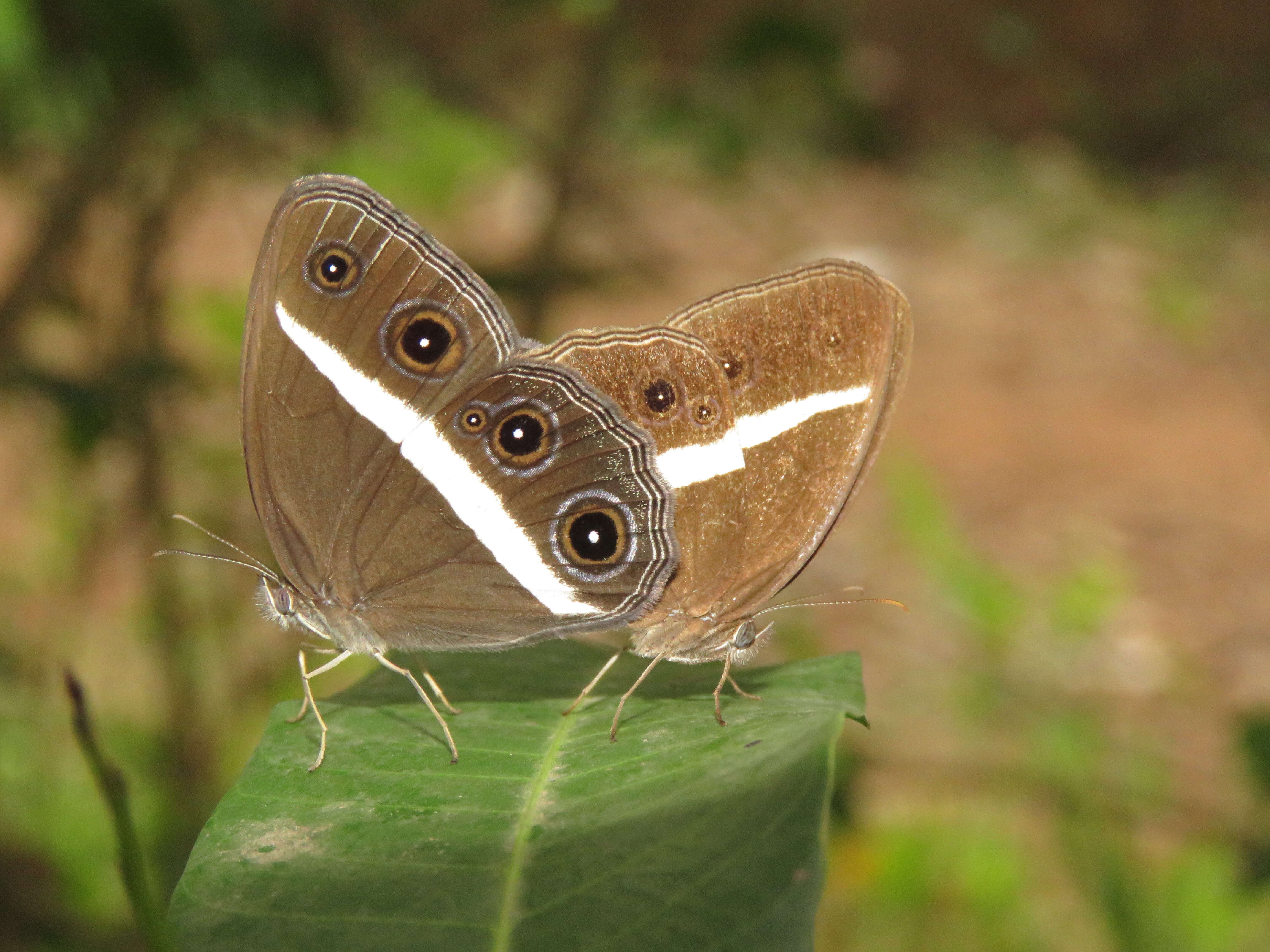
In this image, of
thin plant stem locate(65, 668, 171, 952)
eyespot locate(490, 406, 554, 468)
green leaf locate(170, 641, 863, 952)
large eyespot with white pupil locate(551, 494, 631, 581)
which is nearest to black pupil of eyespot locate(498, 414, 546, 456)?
eyespot locate(490, 406, 554, 468)

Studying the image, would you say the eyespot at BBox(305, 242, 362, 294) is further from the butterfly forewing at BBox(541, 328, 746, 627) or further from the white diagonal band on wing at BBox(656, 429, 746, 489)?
the white diagonal band on wing at BBox(656, 429, 746, 489)

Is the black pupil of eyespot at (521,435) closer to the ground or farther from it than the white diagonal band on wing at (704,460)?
closer to the ground

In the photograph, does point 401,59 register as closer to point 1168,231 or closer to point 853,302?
point 853,302

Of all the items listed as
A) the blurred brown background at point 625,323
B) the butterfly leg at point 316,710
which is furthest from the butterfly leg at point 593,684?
the blurred brown background at point 625,323

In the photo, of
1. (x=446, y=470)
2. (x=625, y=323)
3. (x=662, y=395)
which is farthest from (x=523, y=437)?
(x=625, y=323)

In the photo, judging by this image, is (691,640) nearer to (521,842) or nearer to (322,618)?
(322,618)

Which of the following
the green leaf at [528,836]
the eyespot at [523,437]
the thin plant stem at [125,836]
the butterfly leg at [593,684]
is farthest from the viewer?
the eyespot at [523,437]

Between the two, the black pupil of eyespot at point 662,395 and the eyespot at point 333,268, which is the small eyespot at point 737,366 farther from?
the eyespot at point 333,268
